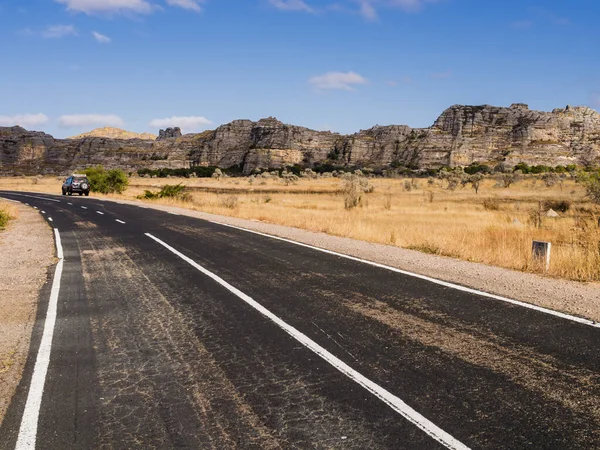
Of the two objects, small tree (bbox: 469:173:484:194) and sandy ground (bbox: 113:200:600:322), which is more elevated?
small tree (bbox: 469:173:484:194)

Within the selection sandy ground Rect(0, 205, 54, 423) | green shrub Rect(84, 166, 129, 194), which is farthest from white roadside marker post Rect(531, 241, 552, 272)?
green shrub Rect(84, 166, 129, 194)

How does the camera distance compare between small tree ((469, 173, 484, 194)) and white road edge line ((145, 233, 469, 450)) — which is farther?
small tree ((469, 173, 484, 194))

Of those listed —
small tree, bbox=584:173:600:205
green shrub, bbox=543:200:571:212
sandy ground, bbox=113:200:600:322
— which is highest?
→ small tree, bbox=584:173:600:205

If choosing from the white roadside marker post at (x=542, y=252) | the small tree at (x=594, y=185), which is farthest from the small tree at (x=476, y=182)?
the white roadside marker post at (x=542, y=252)

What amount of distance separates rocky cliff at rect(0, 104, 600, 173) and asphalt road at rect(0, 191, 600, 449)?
91.4 m

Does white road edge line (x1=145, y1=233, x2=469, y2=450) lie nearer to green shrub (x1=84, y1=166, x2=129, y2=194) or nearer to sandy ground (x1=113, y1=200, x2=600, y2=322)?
sandy ground (x1=113, y1=200, x2=600, y2=322)

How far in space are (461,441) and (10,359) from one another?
459cm

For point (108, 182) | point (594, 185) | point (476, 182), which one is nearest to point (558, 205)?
point (594, 185)

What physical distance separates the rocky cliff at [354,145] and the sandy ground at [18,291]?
292 ft

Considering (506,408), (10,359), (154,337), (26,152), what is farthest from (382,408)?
(26,152)

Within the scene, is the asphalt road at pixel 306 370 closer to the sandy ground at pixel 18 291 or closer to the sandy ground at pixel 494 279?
the sandy ground at pixel 18 291

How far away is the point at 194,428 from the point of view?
3559mm

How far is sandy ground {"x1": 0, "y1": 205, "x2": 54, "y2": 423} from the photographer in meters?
4.80

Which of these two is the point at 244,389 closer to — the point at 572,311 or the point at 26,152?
the point at 572,311
